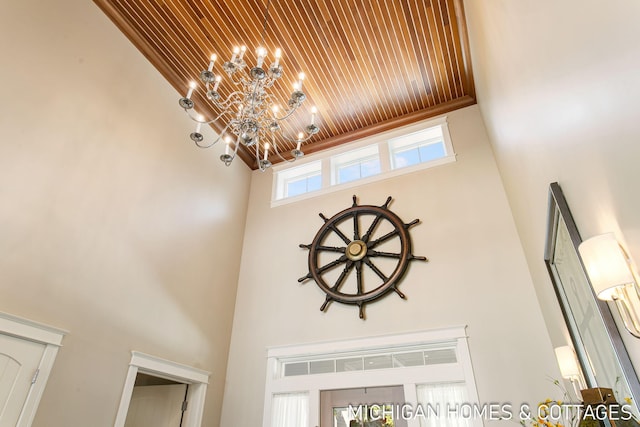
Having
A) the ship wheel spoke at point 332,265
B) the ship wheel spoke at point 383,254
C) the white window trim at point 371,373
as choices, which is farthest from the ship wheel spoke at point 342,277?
the white window trim at point 371,373

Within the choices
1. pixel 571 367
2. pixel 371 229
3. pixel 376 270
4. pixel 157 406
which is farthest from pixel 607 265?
A: pixel 157 406

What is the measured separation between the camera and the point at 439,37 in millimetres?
3979

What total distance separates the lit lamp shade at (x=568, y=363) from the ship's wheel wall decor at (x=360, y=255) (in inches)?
63.5

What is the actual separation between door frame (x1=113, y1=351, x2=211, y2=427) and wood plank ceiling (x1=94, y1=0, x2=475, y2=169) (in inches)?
116

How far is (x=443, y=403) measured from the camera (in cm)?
343

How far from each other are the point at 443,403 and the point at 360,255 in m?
1.68

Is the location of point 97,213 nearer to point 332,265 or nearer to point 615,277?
point 332,265

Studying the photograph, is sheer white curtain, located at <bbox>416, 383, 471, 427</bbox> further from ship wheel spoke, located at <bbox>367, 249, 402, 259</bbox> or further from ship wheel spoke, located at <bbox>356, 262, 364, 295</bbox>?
ship wheel spoke, located at <bbox>367, 249, 402, 259</bbox>

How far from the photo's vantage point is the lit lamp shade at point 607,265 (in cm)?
117

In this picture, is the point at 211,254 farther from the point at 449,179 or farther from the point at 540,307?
the point at 540,307

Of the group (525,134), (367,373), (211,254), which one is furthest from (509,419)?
(211,254)

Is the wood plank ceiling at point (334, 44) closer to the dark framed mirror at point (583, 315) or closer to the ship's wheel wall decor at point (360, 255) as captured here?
the ship's wheel wall decor at point (360, 255)

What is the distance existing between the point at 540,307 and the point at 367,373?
5.61 ft

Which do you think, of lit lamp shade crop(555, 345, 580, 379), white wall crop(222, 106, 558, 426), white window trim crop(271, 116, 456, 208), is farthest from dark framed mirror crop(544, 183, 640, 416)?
white window trim crop(271, 116, 456, 208)
